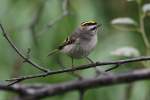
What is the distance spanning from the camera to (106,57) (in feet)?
13.9

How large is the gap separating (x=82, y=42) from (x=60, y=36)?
1.77 meters

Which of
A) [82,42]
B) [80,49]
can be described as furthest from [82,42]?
[80,49]

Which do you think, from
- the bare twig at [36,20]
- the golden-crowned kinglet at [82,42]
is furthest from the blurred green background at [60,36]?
the golden-crowned kinglet at [82,42]

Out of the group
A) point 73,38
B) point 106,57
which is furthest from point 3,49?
point 73,38

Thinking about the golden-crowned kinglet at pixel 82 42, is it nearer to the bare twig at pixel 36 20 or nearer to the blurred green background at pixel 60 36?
the bare twig at pixel 36 20

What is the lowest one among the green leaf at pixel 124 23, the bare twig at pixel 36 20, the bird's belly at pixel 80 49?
the bird's belly at pixel 80 49

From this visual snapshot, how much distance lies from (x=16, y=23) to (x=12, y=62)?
1.36 ft

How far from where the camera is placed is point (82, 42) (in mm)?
2775

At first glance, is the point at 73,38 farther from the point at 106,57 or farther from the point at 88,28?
the point at 106,57

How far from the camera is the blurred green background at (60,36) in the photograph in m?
4.14

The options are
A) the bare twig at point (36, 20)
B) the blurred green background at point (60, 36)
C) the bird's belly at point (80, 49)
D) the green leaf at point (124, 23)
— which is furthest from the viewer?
the blurred green background at point (60, 36)

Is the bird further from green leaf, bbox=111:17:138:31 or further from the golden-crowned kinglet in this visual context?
green leaf, bbox=111:17:138:31

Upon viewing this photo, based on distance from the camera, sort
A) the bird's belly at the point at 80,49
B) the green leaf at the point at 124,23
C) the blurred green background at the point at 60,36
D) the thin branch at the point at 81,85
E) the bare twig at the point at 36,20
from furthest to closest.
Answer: the blurred green background at the point at 60,36 < the bare twig at the point at 36,20 < the green leaf at the point at 124,23 < the bird's belly at the point at 80,49 < the thin branch at the point at 81,85

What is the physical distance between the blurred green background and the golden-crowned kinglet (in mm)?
1171
